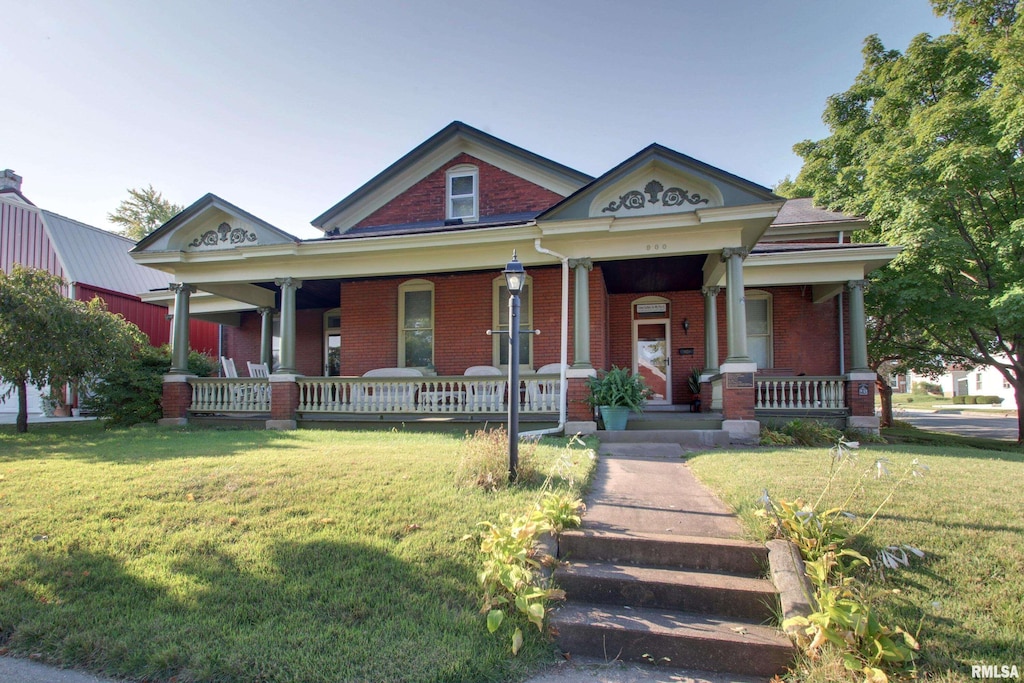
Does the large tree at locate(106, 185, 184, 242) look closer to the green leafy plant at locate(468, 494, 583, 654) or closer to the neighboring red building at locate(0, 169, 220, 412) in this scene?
the neighboring red building at locate(0, 169, 220, 412)

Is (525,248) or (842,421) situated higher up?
(525,248)

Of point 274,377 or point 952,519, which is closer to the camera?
point 952,519

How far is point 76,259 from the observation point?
60.3 ft

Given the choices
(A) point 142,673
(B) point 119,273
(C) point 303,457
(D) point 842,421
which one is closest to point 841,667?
(A) point 142,673

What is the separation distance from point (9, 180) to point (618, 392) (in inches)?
1132

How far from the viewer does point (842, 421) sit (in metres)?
11.2

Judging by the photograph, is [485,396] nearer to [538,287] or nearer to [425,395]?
[425,395]

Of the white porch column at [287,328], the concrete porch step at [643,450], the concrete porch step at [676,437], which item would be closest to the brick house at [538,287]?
the white porch column at [287,328]

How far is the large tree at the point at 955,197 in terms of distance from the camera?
1141 cm

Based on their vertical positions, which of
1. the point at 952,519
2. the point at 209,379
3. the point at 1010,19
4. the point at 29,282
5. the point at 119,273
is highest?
the point at 1010,19

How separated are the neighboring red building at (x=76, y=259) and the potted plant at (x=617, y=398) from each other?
15648mm

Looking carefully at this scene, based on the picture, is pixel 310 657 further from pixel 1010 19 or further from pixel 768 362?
pixel 1010 19

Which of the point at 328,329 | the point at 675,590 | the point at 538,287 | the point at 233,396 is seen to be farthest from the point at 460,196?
the point at 675,590

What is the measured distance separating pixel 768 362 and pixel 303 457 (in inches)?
446
